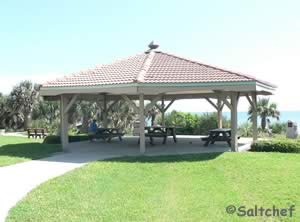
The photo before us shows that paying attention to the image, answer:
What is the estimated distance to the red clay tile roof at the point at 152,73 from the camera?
13.6 m

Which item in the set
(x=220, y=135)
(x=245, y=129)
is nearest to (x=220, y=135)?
(x=220, y=135)

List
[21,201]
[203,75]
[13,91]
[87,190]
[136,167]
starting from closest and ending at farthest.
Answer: [21,201], [87,190], [136,167], [203,75], [13,91]

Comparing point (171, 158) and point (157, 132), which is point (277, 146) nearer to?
point (171, 158)

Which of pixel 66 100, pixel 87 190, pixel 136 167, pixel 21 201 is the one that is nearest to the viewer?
pixel 21 201

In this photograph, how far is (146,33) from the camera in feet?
67.1

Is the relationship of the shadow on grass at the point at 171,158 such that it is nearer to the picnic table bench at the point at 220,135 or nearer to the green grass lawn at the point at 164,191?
the green grass lawn at the point at 164,191

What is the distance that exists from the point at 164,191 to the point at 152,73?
7198mm

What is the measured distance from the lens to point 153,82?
1335cm

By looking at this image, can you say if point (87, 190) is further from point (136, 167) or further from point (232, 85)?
point (232, 85)

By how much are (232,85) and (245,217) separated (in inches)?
293

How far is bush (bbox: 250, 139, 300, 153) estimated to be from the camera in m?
13.8

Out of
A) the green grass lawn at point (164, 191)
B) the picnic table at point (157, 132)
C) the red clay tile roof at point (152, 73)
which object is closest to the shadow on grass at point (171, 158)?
the green grass lawn at point (164, 191)

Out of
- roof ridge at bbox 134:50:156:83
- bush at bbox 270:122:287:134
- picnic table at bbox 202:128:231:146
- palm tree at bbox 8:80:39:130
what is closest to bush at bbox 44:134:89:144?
roof ridge at bbox 134:50:156:83

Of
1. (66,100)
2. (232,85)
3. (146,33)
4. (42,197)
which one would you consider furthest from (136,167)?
(146,33)
